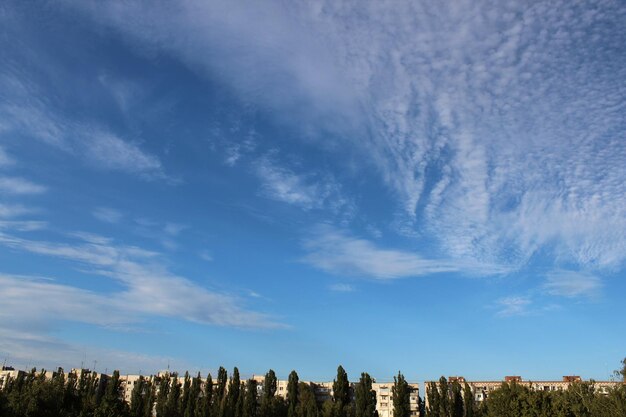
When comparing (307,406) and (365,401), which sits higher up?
(365,401)

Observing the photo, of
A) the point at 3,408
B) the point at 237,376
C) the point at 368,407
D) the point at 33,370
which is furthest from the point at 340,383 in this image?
the point at 33,370

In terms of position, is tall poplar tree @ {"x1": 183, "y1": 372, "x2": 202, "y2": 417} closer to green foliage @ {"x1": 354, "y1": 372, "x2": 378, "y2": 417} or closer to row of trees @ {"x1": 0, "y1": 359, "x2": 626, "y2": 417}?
row of trees @ {"x1": 0, "y1": 359, "x2": 626, "y2": 417}

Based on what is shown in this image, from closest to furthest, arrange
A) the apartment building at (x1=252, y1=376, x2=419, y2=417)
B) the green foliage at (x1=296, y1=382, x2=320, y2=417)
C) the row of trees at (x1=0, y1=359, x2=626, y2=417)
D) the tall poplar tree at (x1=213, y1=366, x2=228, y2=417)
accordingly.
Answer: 1. the row of trees at (x1=0, y1=359, x2=626, y2=417)
2. the green foliage at (x1=296, y1=382, x2=320, y2=417)
3. the tall poplar tree at (x1=213, y1=366, x2=228, y2=417)
4. the apartment building at (x1=252, y1=376, x2=419, y2=417)

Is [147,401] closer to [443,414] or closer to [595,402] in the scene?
[443,414]

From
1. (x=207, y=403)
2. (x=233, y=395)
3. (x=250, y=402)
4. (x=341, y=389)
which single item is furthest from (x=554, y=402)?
(x=207, y=403)

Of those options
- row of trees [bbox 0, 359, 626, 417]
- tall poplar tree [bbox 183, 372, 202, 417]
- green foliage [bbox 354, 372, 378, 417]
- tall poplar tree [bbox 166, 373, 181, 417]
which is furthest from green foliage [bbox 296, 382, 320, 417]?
tall poplar tree [bbox 166, 373, 181, 417]

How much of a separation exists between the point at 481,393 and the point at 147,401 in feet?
248

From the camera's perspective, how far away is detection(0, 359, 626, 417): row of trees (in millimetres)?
57562

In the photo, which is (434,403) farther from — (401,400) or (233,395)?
(233,395)

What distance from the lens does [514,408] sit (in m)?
57.4

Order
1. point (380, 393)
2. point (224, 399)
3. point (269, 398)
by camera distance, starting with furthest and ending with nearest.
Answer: point (380, 393)
point (269, 398)
point (224, 399)

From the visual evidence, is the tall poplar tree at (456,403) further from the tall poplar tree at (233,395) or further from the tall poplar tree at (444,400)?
the tall poplar tree at (233,395)

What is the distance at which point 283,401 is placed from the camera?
10781 centimetres

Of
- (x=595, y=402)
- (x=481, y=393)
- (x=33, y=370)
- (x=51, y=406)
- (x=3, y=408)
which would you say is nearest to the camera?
(x=595, y=402)
